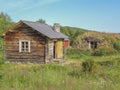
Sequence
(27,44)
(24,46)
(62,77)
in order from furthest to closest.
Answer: (24,46) < (27,44) < (62,77)

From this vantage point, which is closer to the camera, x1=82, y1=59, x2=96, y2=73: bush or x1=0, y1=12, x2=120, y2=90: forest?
x1=0, y1=12, x2=120, y2=90: forest

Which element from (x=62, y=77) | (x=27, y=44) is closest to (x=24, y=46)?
(x=27, y=44)

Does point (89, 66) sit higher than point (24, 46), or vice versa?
point (24, 46)

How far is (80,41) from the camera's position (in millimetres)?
54719

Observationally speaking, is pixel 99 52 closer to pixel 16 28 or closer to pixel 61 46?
pixel 61 46

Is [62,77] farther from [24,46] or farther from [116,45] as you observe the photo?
[116,45]

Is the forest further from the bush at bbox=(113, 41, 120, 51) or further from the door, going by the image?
the bush at bbox=(113, 41, 120, 51)

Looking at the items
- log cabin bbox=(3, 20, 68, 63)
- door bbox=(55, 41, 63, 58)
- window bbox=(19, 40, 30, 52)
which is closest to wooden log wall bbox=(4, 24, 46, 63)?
log cabin bbox=(3, 20, 68, 63)

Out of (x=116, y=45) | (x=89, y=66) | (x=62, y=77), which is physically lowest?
(x=62, y=77)

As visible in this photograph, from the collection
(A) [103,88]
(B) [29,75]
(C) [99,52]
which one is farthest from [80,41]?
(A) [103,88]

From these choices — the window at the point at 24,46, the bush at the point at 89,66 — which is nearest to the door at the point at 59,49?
the window at the point at 24,46

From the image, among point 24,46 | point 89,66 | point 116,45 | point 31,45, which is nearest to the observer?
point 89,66

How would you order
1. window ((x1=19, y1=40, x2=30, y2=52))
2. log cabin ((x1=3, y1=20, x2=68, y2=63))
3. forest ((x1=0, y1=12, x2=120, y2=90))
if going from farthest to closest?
window ((x1=19, y1=40, x2=30, y2=52)) < log cabin ((x1=3, y1=20, x2=68, y2=63)) < forest ((x1=0, y1=12, x2=120, y2=90))

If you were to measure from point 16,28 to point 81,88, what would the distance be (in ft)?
77.1
